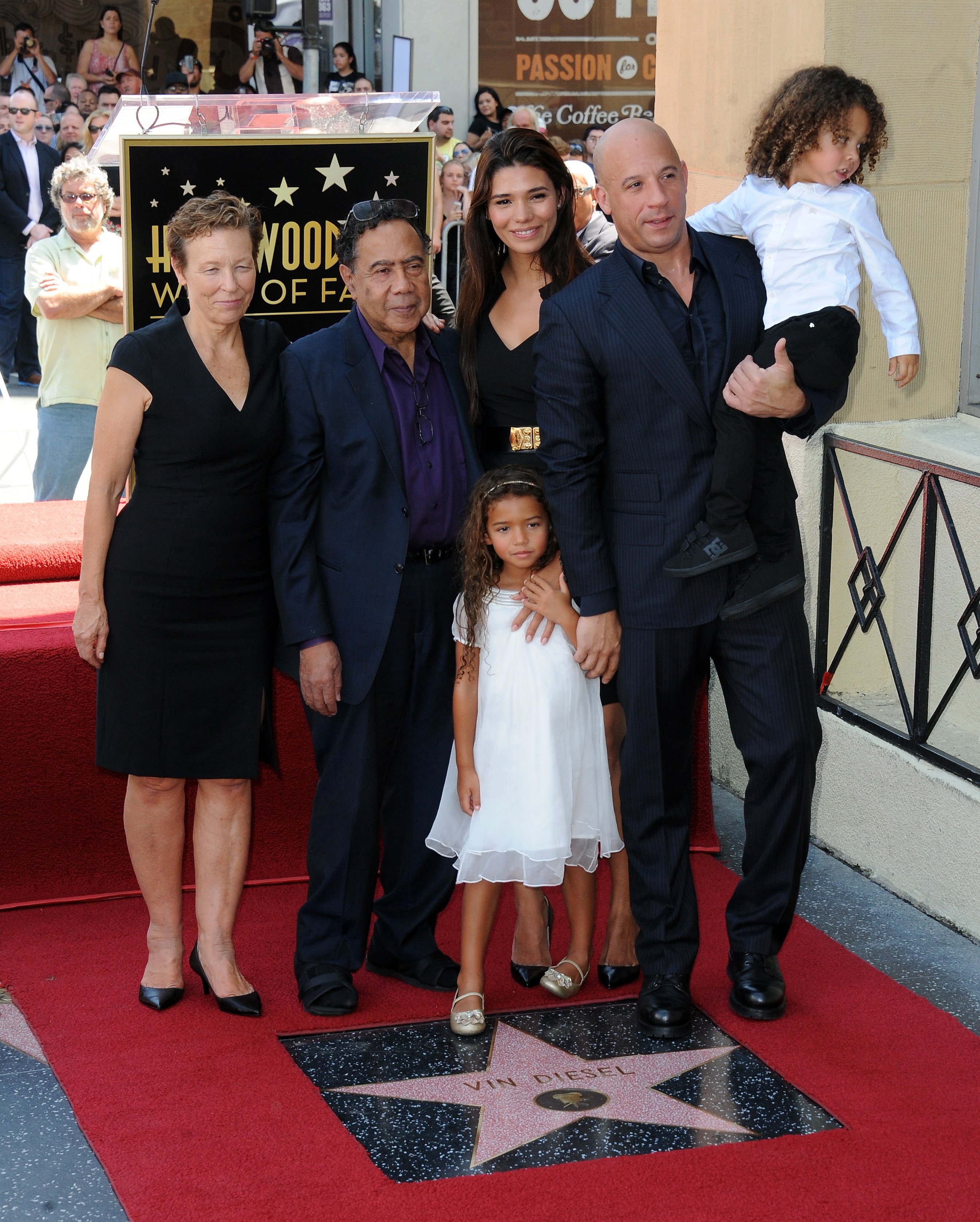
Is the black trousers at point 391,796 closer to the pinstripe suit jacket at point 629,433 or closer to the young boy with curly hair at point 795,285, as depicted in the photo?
the pinstripe suit jacket at point 629,433

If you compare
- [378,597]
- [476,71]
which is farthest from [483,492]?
[476,71]

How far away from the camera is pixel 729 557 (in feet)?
10.9

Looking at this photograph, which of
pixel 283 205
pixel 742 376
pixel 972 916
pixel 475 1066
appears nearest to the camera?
pixel 742 376

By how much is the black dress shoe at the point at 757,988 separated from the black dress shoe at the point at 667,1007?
5.1 inches

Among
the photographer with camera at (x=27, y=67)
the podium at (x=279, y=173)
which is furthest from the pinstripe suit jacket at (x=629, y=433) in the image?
the photographer with camera at (x=27, y=67)

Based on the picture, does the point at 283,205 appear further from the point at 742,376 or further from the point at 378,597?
the point at 742,376

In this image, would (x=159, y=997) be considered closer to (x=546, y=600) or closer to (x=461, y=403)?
(x=546, y=600)

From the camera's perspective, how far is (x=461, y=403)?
3697mm

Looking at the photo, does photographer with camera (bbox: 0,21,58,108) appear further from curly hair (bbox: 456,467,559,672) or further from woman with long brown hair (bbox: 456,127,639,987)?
curly hair (bbox: 456,467,559,672)

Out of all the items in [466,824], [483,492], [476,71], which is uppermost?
[476,71]

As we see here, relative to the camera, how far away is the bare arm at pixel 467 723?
3.59m

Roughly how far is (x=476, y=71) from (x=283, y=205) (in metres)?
14.4

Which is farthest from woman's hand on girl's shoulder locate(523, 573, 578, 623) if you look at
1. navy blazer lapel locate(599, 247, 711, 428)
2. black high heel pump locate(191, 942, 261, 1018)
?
black high heel pump locate(191, 942, 261, 1018)

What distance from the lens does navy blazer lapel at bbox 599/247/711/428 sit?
3.30 metres
